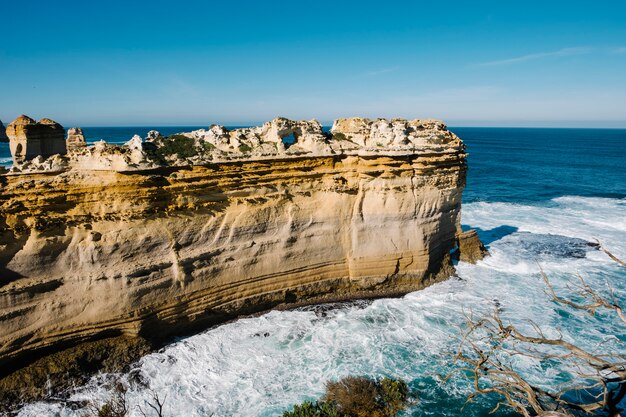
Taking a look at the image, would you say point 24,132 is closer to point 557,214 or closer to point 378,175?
point 378,175

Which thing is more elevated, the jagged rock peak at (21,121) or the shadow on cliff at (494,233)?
the jagged rock peak at (21,121)

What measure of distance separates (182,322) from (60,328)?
364 centimetres

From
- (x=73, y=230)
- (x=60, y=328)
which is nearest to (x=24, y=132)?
(x=73, y=230)

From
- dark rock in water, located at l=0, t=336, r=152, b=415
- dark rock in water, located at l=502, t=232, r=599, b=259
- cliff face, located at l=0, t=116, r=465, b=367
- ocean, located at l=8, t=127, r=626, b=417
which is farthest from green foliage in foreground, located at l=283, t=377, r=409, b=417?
dark rock in water, located at l=502, t=232, r=599, b=259

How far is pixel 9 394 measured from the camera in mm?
11117

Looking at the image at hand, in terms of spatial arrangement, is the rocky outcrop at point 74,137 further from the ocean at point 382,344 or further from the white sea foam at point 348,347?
the white sea foam at point 348,347

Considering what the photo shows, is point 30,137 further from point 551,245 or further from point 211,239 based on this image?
point 551,245

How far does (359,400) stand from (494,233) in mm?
17221

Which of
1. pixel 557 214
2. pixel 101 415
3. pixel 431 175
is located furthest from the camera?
pixel 557 214

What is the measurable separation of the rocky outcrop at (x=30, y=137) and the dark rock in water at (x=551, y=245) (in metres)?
23.7

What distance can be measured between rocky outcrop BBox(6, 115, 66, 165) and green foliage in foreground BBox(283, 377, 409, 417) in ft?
47.9

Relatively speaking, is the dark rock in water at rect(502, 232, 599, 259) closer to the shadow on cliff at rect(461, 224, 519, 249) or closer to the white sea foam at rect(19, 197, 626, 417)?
the shadow on cliff at rect(461, 224, 519, 249)

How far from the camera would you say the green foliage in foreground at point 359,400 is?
418 inches

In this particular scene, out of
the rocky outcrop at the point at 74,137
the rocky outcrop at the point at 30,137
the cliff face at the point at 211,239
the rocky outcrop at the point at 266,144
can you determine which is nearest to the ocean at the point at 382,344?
the cliff face at the point at 211,239
